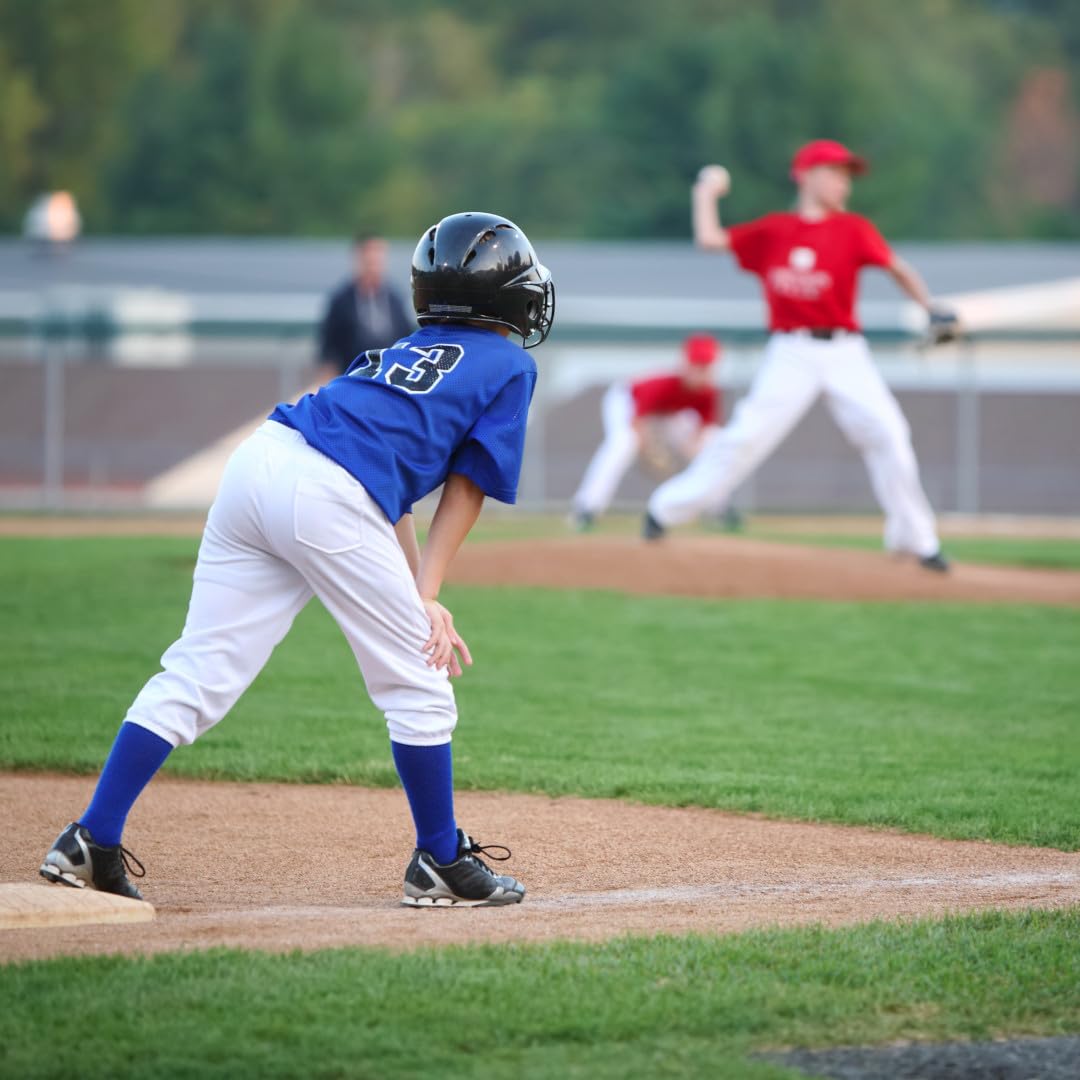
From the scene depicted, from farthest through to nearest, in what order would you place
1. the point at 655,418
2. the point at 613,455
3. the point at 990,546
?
the point at 655,418, the point at 613,455, the point at 990,546

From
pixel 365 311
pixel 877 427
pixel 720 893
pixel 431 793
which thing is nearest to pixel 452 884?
pixel 431 793

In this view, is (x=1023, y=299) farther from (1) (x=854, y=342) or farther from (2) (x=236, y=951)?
(2) (x=236, y=951)

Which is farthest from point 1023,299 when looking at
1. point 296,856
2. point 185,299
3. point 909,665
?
point 296,856

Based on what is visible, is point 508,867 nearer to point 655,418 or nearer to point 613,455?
point 613,455

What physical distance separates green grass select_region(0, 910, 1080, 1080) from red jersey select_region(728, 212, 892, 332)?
7.05m

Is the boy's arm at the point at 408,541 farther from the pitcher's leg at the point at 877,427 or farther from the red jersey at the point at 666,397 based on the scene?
the red jersey at the point at 666,397

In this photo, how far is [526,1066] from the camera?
317cm

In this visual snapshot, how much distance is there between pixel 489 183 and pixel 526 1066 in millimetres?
56762

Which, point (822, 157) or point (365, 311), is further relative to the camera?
point (365, 311)

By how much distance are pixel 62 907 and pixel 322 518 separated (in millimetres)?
993

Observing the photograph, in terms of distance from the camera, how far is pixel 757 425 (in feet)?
35.8

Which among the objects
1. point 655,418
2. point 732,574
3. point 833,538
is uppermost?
point 655,418

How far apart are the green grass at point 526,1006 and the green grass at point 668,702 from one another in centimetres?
178

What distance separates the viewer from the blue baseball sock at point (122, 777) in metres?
4.30
